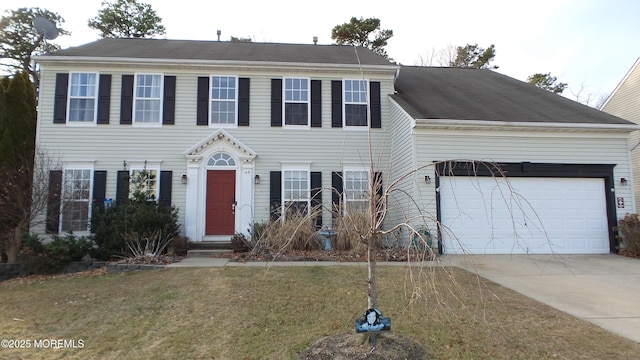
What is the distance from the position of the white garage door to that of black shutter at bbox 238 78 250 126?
245 inches

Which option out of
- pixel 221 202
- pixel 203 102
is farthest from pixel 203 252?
pixel 203 102

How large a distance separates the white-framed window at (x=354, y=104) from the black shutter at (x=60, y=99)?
8594 millimetres

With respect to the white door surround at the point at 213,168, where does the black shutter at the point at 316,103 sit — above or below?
above

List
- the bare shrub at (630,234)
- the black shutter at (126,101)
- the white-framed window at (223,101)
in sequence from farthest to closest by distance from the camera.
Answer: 1. the white-framed window at (223,101)
2. the black shutter at (126,101)
3. the bare shrub at (630,234)

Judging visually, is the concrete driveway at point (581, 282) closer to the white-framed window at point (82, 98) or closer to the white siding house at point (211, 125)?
the white siding house at point (211, 125)

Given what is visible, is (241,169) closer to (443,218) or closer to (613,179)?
(443,218)

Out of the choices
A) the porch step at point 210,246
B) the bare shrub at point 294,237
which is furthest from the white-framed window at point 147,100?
the bare shrub at point 294,237

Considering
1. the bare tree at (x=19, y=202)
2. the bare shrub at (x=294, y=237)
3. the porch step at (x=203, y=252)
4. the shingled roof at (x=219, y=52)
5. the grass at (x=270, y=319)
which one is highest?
the shingled roof at (x=219, y=52)

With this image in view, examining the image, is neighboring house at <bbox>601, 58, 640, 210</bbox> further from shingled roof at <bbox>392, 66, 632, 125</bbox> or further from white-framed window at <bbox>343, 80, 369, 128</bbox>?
white-framed window at <bbox>343, 80, 369, 128</bbox>

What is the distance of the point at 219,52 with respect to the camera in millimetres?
12172

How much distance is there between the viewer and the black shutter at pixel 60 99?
35.1 ft

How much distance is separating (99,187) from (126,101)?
2.74 m

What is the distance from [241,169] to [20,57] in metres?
17.5

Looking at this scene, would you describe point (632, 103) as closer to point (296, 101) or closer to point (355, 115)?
point (355, 115)
